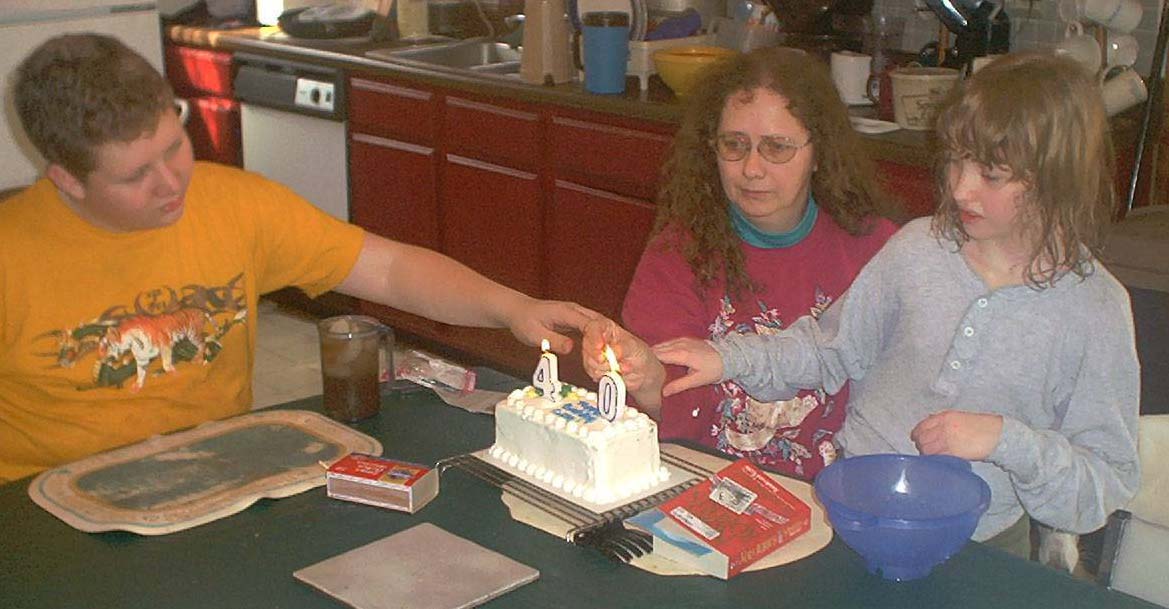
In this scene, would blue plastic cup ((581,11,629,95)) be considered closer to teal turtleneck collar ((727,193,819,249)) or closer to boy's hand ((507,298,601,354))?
teal turtleneck collar ((727,193,819,249))

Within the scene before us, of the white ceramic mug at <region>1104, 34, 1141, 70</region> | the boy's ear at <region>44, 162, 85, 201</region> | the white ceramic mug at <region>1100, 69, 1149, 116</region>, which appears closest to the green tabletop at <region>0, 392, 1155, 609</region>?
the boy's ear at <region>44, 162, 85, 201</region>

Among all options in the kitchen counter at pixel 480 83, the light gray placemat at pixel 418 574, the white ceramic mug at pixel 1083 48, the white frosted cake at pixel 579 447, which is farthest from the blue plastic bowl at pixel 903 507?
the white ceramic mug at pixel 1083 48

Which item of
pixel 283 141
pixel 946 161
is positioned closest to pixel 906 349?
pixel 946 161

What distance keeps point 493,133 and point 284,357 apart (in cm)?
109

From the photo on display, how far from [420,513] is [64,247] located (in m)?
0.70

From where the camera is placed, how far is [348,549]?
5.19 ft

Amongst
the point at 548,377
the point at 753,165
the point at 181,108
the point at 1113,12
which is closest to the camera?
the point at 548,377

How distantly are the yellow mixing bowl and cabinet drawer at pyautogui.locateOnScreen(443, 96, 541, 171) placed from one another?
1.38 feet

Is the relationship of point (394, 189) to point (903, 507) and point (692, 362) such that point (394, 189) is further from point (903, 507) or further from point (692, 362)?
point (903, 507)

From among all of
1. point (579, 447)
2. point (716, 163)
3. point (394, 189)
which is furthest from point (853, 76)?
point (579, 447)

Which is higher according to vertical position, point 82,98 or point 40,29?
point 82,98

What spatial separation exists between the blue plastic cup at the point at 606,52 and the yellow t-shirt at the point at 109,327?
1782 mm

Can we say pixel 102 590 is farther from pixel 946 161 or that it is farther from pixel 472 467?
pixel 946 161

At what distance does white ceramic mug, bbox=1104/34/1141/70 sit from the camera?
3314mm
